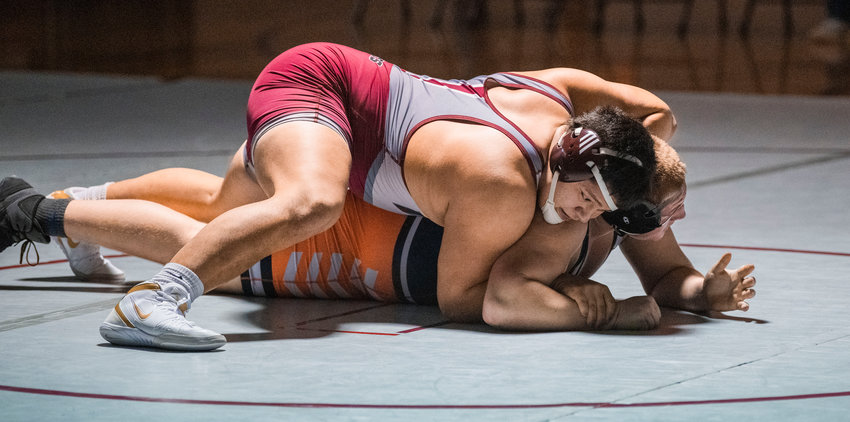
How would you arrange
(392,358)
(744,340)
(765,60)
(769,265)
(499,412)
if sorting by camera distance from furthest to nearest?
(765,60) < (769,265) < (744,340) < (392,358) < (499,412)

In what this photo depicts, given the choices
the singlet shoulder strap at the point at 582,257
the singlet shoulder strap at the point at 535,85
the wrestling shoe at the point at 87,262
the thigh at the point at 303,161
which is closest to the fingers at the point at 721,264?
the singlet shoulder strap at the point at 582,257

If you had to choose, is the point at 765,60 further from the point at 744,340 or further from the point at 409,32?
the point at 744,340

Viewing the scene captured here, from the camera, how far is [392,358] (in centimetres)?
289

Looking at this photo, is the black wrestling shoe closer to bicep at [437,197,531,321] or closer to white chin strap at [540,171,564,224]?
bicep at [437,197,531,321]

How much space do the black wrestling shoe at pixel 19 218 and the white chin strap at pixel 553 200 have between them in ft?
4.50

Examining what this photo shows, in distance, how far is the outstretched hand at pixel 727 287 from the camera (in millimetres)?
3316

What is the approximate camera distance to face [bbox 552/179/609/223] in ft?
10.2

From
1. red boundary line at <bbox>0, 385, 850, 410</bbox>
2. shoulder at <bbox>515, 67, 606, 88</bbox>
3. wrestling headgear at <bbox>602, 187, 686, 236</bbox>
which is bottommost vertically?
red boundary line at <bbox>0, 385, 850, 410</bbox>

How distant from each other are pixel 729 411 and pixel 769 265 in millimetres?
1713

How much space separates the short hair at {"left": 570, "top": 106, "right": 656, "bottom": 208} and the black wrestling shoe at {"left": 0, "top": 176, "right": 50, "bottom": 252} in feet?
5.03

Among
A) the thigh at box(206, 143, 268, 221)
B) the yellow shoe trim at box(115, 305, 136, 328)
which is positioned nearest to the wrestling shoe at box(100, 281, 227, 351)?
the yellow shoe trim at box(115, 305, 136, 328)

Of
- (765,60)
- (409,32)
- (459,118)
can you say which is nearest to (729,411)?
(459,118)

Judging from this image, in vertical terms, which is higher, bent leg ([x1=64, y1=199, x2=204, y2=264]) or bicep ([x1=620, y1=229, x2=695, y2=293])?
bent leg ([x1=64, y1=199, x2=204, y2=264])

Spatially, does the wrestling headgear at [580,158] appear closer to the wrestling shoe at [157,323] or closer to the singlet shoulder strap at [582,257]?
the singlet shoulder strap at [582,257]
